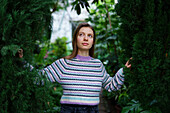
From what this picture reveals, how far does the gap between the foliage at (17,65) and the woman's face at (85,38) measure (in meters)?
0.58

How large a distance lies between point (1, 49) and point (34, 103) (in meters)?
0.57

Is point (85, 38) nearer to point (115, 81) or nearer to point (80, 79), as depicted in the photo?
point (80, 79)

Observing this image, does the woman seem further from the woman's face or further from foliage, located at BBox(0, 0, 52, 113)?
foliage, located at BBox(0, 0, 52, 113)

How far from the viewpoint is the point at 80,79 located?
6.33 ft

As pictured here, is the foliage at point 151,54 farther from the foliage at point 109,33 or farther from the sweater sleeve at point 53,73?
the foliage at point 109,33

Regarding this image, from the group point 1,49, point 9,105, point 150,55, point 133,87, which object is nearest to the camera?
point 1,49

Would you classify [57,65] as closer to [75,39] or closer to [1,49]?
[75,39]

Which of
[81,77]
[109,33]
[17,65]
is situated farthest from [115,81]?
[109,33]

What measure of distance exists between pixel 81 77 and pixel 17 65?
0.69 metres

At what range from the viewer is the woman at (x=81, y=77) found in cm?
188

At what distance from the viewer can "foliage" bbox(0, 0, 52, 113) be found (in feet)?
4.84

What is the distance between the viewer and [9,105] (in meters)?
1.56

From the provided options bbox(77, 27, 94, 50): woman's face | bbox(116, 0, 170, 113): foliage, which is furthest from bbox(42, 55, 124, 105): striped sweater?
bbox(116, 0, 170, 113): foliage

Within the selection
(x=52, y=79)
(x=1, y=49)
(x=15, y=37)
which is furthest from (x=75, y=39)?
(x=1, y=49)
